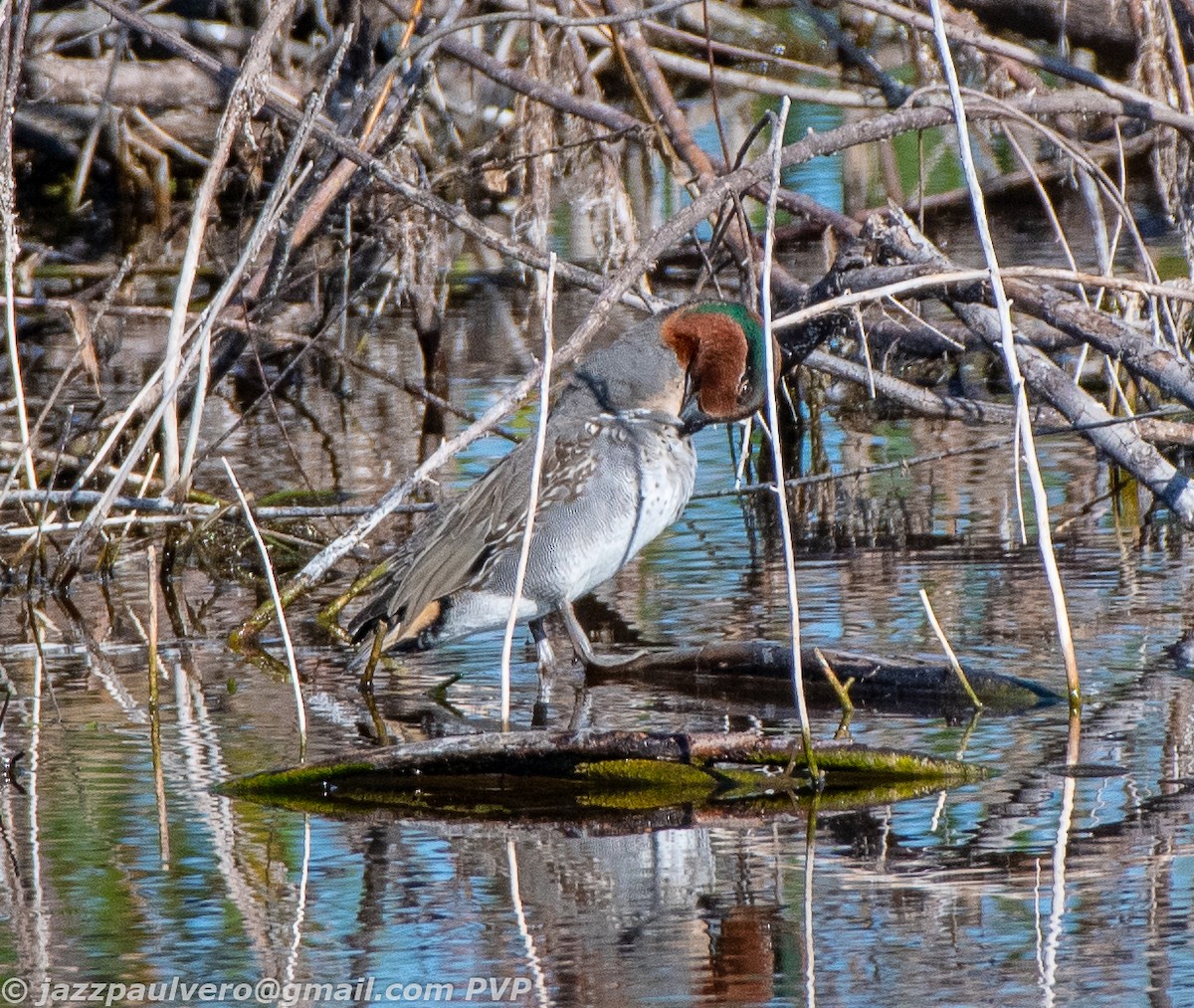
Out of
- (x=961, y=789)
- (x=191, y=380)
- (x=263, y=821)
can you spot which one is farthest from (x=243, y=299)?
(x=961, y=789)

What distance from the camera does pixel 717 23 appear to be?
15.3 m

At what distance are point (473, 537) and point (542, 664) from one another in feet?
1.42

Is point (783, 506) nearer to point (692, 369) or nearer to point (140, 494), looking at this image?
point (692, 369)

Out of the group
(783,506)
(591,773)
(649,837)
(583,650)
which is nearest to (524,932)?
(649,837)

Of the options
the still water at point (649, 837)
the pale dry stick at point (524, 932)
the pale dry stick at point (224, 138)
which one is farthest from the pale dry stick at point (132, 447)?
the pale dry stick at point (524, 932)

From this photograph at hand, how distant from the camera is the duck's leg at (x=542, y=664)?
536 centimetres

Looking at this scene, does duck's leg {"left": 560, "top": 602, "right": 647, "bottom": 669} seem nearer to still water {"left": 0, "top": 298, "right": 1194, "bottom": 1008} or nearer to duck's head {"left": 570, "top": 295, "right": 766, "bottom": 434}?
still water {"left": 0, "top": 298, "right": 1194, "bottom": 1008}

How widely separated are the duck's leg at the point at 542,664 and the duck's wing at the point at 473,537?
0.25 metres

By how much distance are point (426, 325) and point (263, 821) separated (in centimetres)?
526

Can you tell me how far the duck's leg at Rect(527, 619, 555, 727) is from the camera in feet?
17.6

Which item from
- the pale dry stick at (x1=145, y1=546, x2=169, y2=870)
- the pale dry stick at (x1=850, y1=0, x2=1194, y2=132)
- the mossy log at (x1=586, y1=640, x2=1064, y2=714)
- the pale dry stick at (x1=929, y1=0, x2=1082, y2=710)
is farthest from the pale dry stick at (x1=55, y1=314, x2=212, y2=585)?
the pale dry stick at (x1=850, y1=0, x2=1194, y2=132)

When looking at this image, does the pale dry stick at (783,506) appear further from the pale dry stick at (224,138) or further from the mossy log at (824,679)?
the pale dry stick at (224,138)

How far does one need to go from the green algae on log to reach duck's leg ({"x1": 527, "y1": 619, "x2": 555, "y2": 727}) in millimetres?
911

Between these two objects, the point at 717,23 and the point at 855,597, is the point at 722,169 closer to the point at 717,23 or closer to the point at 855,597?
the point at 855,597
